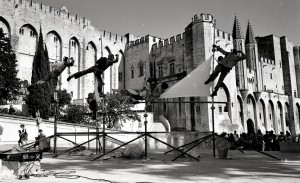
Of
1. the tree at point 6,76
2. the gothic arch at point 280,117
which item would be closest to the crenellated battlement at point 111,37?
the tree at point 6,76

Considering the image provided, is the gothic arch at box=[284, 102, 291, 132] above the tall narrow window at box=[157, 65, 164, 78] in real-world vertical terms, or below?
below

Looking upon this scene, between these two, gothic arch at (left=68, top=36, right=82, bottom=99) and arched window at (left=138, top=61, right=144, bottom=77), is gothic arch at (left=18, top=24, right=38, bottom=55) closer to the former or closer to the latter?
gothic arch at (left=68, top=36, right=82, bottom=99)

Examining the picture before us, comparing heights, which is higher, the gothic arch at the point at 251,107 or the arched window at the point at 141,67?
the arched window at the point at 141,67

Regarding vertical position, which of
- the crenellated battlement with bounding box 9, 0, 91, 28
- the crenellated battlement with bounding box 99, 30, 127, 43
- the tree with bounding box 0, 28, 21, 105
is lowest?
the tree with bounding box 0, 28, 21, 105

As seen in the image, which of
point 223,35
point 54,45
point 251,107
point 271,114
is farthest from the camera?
point 271,114

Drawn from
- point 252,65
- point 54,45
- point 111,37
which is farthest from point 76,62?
point 252,65

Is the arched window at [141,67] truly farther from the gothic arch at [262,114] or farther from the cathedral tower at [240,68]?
the gothic arch at [262,114]

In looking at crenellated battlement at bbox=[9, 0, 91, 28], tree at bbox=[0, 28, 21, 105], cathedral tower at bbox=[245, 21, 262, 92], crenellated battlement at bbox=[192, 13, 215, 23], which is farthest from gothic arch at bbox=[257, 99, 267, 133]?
tree at bbox=[0, 28, 21, 105]

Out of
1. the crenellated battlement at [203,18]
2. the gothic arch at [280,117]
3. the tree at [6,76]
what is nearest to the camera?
the tree at [6,76]

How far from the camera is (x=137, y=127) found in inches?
1182

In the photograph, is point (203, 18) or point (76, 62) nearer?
point (203, 18)

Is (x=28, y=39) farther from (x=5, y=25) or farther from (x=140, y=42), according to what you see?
(x=140, y=42)

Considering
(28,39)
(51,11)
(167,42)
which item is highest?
(51,11)

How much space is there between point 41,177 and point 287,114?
51800mm
